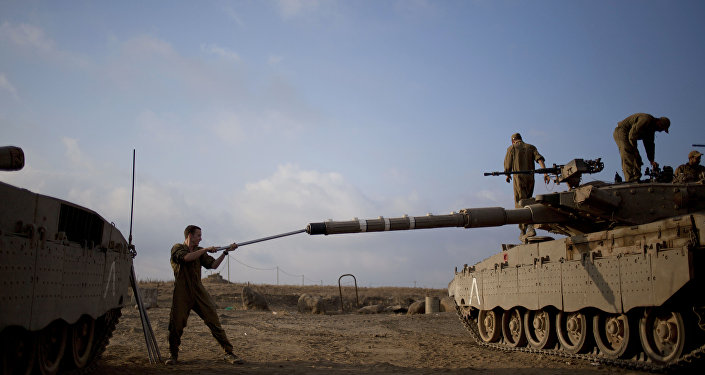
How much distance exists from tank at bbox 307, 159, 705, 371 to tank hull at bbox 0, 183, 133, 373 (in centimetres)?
351

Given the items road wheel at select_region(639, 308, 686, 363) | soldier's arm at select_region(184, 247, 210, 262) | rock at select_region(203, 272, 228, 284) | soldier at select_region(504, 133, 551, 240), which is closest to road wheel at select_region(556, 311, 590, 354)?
road wheel at select_region(639, 308, 686, 363)

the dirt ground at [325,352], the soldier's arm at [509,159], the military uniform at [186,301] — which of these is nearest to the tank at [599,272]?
the dirt ground at [325,352]

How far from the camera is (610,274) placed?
9.50m

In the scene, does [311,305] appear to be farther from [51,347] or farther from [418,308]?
[51,347]

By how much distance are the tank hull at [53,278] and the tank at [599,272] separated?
11.5 feet

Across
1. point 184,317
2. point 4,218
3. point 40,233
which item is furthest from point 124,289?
point 4,218

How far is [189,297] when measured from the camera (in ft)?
29.5

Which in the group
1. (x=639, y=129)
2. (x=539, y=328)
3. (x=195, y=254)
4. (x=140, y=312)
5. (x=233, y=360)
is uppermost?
(x=639, y=129)

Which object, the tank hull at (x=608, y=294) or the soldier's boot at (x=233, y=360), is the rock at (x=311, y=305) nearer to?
the tank hull at (x=608, y=294)

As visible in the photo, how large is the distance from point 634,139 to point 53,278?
34.0 ft

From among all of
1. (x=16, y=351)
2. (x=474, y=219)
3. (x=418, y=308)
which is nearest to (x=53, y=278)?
(x=16, y=351)

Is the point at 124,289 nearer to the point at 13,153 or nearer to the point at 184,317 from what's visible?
the point at 184,317

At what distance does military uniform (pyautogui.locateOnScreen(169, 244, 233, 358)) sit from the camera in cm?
886

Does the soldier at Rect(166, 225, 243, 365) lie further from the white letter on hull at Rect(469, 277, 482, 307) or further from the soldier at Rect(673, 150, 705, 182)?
the soldier at Rect(673, 150, 705, 182)
